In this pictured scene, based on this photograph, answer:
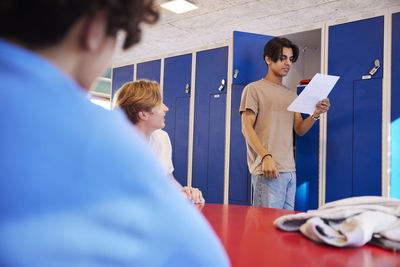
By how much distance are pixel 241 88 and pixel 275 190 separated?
156cm

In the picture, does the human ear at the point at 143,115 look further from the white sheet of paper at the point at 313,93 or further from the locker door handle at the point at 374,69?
the locker door handle at the point at 374,69

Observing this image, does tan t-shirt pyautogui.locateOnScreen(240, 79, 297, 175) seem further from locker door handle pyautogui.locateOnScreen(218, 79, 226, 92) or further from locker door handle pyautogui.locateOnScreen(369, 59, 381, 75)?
locker door handle pyautogui.locateOnScreen(218, 79, 226, 92)

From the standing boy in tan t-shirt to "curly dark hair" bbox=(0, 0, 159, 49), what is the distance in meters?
1.77

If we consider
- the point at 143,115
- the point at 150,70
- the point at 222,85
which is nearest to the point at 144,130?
the point at 143,115

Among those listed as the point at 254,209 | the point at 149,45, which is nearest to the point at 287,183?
the point at 254,209

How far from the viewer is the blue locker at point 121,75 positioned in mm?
5031

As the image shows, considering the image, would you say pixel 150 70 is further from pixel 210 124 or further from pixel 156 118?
pixel 156 118

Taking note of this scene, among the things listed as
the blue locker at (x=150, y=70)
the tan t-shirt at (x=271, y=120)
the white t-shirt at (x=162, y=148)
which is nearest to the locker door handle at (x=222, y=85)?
the blue locker at (x=150, y=70)

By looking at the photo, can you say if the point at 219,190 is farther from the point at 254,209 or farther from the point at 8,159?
the point at 8,159

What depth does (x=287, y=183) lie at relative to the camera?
213 cm

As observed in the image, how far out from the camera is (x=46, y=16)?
0.30 metres

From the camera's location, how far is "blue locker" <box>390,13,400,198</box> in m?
2.65

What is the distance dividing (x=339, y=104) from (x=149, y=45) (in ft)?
11.3

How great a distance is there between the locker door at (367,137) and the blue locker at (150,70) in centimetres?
259
